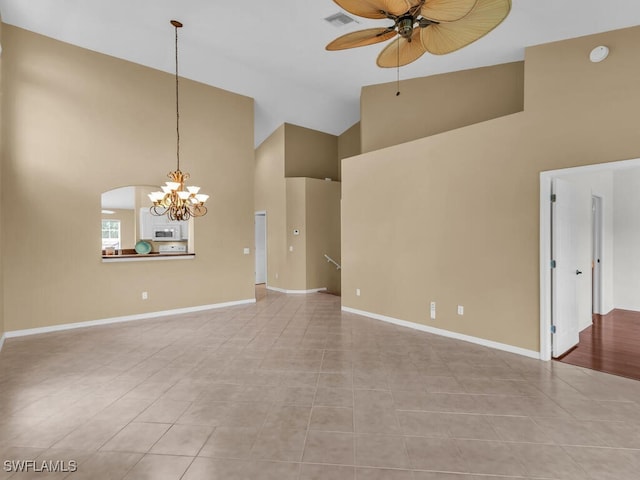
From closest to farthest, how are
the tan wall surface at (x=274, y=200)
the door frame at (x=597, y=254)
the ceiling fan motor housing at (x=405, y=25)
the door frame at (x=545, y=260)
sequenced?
the ceiling fan motor housing at (x=405, y=25) → the door frame at (x=545, y=260) → the door frame at (x=597, y=254) → the tan wall surface at (x=274, y=200)

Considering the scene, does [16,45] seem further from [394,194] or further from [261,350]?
[394,194]

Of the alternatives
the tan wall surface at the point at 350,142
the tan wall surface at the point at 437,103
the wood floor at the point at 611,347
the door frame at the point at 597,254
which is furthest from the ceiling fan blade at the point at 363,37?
the tan wall surface at the point at 350,142

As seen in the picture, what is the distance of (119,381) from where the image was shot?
313 centimetres

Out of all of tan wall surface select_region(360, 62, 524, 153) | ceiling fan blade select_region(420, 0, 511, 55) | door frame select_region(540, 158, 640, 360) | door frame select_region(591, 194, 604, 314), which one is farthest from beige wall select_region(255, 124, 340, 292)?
ceiling fan blade select_region(420, 0, 511, 55)

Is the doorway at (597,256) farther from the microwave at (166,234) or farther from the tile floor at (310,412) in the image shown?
the microwave at (166,234)

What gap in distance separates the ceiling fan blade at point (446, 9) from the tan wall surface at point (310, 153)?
626cm

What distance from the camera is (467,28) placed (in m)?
2.30

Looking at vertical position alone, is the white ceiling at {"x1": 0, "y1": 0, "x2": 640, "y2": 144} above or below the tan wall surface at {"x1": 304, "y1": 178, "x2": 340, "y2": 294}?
Result: above

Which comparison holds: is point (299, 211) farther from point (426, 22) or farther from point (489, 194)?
point (426, 22)

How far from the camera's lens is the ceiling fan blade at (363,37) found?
2.50 m

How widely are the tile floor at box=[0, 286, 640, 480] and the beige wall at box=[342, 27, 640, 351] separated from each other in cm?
70

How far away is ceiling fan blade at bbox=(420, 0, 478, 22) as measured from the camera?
190 centimetres

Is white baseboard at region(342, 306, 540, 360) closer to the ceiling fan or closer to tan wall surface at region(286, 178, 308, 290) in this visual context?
tan wall surface at region(286, 178, 308, 290)

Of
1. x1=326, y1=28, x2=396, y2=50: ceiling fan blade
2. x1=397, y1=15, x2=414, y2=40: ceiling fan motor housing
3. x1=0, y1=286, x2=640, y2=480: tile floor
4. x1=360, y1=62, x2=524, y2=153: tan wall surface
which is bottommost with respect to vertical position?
x1=0, y1=286, x2=640, y2=480: tile floor
